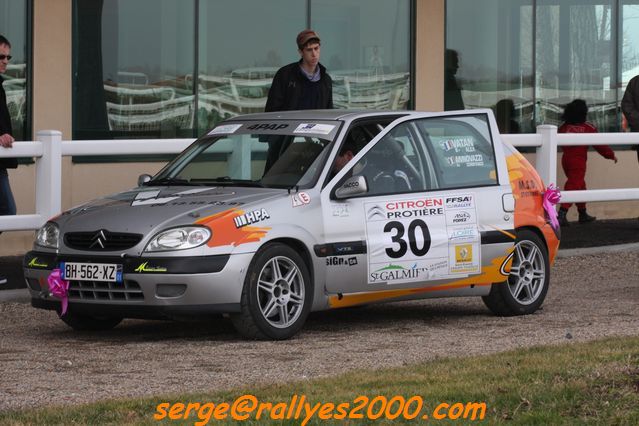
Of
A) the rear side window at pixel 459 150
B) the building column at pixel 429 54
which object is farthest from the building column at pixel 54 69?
the rear side window at pixel 459 150

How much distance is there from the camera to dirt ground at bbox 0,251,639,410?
8.90m

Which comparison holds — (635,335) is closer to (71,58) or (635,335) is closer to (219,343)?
(219,343)

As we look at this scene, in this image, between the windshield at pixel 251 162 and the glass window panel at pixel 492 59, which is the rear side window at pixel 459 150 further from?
the glass window panel at pixel 492 59

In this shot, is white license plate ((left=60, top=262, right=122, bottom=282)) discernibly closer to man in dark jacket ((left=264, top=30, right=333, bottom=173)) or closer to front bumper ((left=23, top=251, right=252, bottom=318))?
front bumper ((left=23, top=251, right=252, bottom=318))

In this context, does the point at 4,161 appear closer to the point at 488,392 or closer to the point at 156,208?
the point at 156,208

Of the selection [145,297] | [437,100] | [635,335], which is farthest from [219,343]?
[437,100]

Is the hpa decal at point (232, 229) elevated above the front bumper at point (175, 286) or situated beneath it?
elevated above

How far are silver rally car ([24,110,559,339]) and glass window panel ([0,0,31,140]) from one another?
4819 millimetres

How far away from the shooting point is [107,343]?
35.3ft

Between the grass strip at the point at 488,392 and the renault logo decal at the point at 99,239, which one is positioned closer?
the grass strip at the point at 488,392

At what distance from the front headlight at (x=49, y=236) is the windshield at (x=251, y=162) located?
3.30 feet

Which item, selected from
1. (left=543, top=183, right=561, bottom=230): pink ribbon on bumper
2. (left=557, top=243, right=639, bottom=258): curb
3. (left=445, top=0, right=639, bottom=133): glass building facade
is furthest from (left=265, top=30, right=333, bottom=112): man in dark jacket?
(left=445, top=0, right=639, bottom=133): glass building facade

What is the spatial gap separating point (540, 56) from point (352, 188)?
35.2ft

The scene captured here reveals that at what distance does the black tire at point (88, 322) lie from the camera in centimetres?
1126
